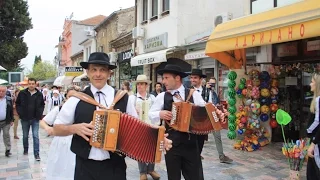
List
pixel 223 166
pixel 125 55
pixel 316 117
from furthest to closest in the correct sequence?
pixel 125 55 < pixel 223 166 < pixel 316 117

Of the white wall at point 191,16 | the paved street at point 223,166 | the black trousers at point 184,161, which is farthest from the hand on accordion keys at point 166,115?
the white wall at point 191,16

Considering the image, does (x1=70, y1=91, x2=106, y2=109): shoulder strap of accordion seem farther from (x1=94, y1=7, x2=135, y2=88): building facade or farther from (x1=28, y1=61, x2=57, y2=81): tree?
(x1=28, y1=61, x2=57, y2=81): tree

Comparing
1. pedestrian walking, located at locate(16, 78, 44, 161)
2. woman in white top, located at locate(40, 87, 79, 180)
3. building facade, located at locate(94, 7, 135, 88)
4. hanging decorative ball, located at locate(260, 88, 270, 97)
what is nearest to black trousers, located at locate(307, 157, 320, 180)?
woman in white top, located at locate(40, 87, 79, 180)

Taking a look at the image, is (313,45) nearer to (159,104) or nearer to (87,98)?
(159,104)

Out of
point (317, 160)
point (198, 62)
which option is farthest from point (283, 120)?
point (198, 62)

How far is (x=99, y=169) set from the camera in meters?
2.77

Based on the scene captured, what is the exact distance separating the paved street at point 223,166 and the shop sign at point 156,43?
312 inches

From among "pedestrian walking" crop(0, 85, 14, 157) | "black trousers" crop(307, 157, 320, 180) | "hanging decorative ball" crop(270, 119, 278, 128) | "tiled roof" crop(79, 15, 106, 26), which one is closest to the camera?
"black trousers" crop(307, 157, 320, 180)

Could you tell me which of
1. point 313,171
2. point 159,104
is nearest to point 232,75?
point 313,171

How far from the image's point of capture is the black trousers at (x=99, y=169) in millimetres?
2771

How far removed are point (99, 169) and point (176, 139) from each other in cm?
148

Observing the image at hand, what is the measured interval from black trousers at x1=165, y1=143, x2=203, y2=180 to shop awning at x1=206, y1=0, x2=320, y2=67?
3286 millimetres

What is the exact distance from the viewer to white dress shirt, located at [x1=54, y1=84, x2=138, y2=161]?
274 cm

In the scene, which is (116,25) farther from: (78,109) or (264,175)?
(78,109)
